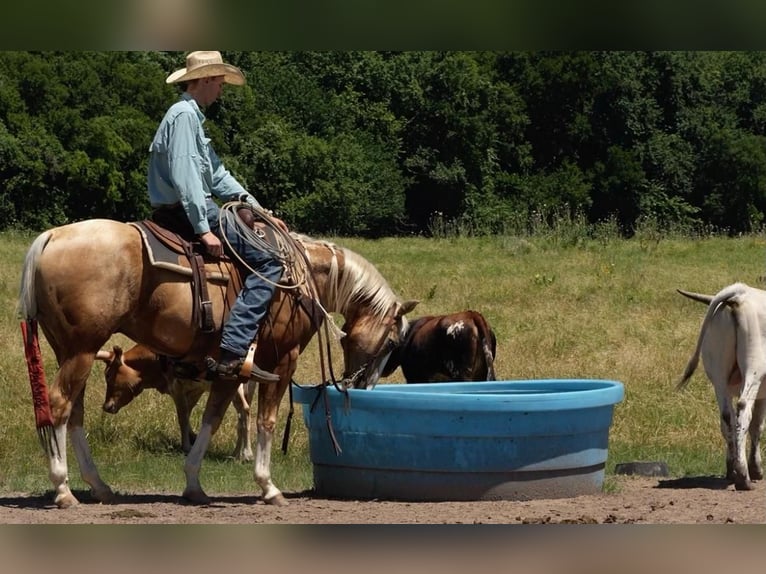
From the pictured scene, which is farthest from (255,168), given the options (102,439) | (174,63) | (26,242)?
(102,439)

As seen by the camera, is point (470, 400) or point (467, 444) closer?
point (470, 400)

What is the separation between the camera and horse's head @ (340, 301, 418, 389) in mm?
8281

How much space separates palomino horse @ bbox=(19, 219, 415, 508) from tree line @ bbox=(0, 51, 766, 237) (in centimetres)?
2433

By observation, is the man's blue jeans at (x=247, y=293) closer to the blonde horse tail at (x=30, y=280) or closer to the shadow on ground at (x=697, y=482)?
the blonde horse tail at (x=30, y=280)

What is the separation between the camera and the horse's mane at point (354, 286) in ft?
26.7

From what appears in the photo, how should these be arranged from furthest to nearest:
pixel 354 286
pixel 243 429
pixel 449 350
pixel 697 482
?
pixel 449 350, pixel 243 429, pixel 697 482, pixel 354 286

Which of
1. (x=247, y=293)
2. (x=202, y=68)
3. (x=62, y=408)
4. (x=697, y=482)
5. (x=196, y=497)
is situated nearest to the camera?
(x=62, y=408)

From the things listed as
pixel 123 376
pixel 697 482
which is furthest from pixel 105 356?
pixel 697 482

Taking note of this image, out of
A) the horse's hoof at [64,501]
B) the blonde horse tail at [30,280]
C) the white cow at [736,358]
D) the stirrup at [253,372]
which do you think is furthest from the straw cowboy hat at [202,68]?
the white cow at [736,358]

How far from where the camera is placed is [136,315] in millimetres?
7262

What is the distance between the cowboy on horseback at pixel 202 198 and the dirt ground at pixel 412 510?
888mm

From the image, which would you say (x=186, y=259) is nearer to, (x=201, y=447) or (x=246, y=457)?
(x=201, y=447)

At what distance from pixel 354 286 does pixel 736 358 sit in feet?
9.16
